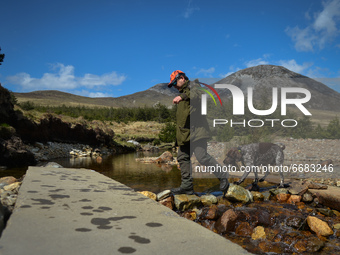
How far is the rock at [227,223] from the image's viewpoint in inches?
147

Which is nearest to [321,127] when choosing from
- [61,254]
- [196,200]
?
[196,200]

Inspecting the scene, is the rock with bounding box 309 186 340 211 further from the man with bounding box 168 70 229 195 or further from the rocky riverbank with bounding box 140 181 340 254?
the man with bounding box 168 70 229 195

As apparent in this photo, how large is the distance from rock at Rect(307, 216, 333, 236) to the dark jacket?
87.2 inches

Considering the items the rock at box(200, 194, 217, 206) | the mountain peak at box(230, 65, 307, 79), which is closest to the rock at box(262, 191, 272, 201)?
the rock at box(200, 194, 217, 206)

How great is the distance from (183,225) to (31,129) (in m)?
15.5

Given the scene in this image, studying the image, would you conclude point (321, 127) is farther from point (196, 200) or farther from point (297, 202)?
point (196, 200)

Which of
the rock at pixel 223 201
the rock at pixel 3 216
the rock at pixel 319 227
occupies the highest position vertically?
the rock at pixel 3 216

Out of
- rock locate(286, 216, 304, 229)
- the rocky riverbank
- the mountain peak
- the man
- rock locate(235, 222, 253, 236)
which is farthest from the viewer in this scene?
the mountain peak

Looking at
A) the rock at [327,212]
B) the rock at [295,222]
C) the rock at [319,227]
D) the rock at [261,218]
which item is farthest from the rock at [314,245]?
the rock at [327,212]

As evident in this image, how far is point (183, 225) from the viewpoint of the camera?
228 centimetres

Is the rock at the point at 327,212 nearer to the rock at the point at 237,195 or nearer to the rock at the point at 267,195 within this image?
the rock at the point at 267,195

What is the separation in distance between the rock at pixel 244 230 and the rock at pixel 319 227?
3.10ft

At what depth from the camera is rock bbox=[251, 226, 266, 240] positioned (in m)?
3.54

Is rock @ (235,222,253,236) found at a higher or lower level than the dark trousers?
lower
